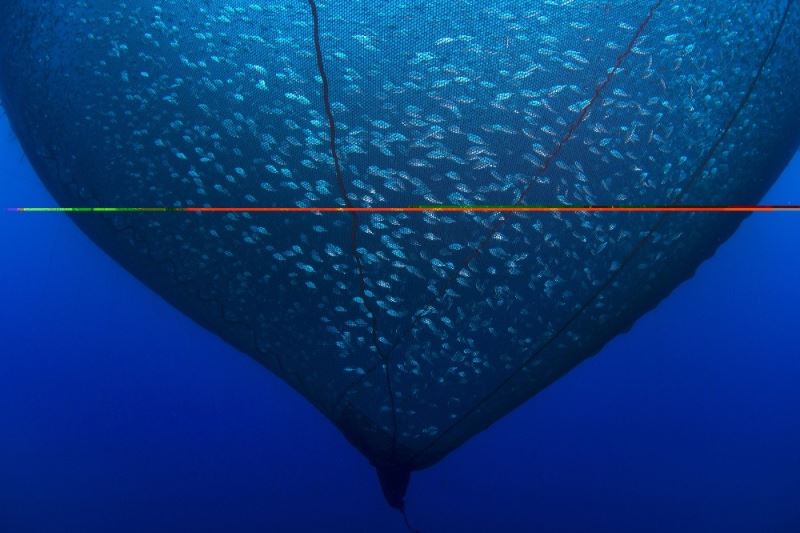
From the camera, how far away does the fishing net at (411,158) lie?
933mm

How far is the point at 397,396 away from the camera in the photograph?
1148 mm

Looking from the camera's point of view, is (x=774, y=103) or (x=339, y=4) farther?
(x=774, y=103)

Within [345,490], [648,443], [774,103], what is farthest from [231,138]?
[648,443]

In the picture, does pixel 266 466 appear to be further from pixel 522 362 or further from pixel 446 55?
pixel 446 55

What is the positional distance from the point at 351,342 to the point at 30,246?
2.40 feet

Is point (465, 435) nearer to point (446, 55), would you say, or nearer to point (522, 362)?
point (522, 362)

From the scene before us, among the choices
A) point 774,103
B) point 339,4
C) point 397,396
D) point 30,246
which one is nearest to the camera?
point 339,4

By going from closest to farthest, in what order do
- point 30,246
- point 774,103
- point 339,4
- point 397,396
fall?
point 339,4
point 774,103
point 397,396
point 30,246

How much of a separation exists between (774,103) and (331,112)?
0.77 meters

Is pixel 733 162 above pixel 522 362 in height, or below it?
above

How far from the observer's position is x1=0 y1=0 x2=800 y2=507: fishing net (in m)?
0.93

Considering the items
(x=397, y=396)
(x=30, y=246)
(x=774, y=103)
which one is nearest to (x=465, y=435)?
(x=397, y=396)

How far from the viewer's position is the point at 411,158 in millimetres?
972

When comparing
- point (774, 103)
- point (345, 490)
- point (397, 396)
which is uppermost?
point (774, 103)
